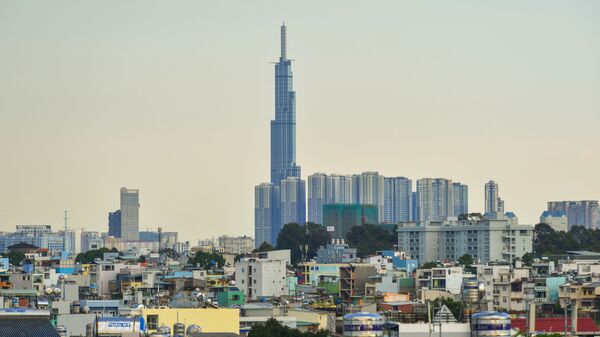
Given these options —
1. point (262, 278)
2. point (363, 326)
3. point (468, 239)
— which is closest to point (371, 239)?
point (468, 239)

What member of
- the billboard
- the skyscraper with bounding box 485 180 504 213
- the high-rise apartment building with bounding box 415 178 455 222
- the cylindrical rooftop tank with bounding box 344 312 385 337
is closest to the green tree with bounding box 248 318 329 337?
the billboard

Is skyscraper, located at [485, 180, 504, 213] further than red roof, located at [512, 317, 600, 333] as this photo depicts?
Yes

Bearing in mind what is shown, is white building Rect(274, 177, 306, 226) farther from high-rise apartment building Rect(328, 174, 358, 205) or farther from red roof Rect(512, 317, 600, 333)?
red roof Rect(512, 317, 600, 333)

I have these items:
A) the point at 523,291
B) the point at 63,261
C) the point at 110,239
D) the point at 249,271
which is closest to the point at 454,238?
the point at 63,261

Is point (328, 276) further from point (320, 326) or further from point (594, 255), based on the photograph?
point (320, 326)

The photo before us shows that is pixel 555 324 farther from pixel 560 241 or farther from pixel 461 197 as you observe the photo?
pixel 461 197

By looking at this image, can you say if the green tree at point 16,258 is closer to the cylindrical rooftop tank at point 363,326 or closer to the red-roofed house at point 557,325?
the red-roofed house at point 557,325
